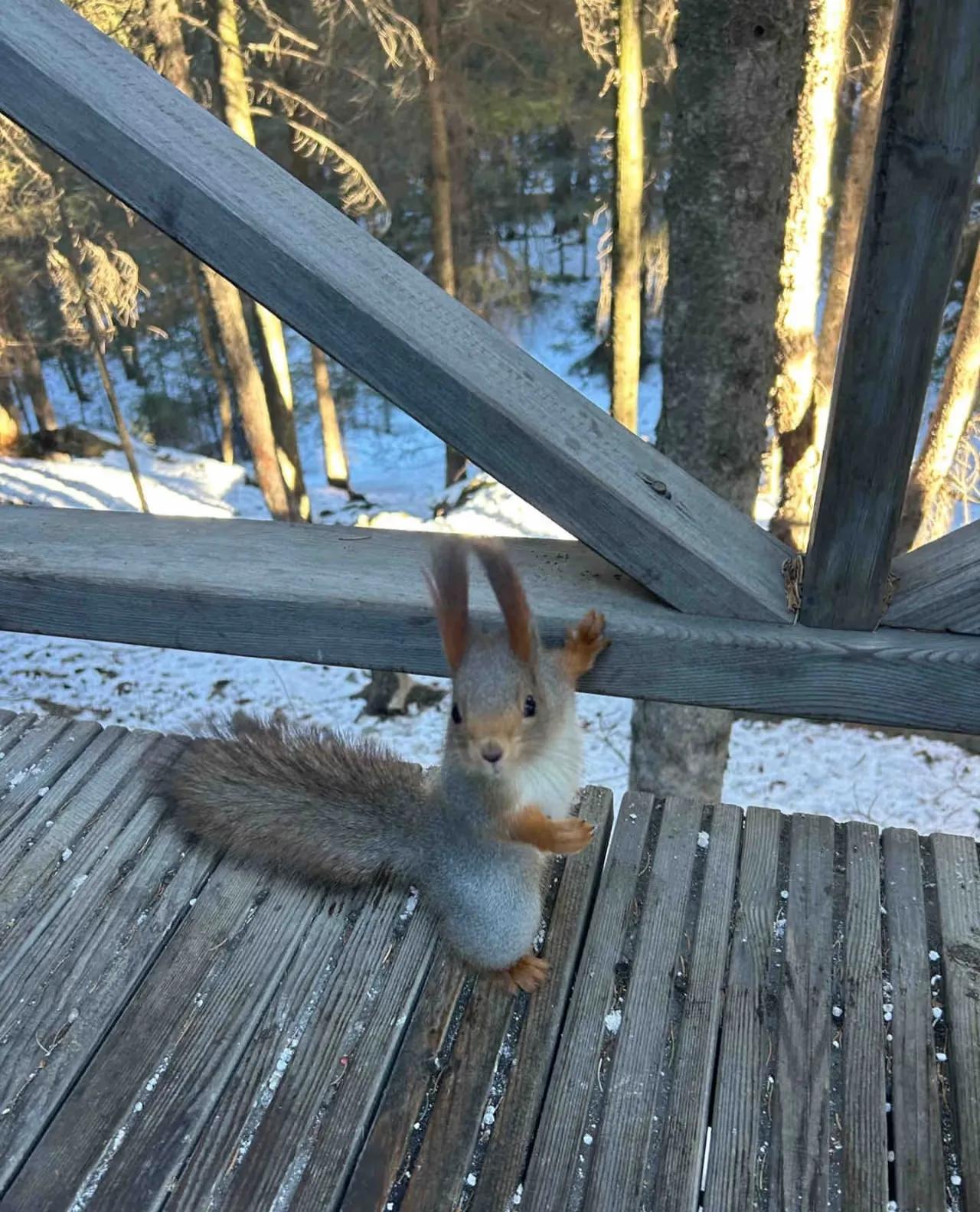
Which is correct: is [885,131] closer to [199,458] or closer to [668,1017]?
[668,1017]

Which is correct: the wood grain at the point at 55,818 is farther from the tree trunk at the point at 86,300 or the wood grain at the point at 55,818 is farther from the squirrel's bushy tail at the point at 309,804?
the tree trunk at the point at 86,300

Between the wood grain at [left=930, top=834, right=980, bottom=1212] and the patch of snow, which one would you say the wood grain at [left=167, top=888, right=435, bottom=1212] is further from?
the wood grain at [left=930, top=834, right=980, bottom=1212]

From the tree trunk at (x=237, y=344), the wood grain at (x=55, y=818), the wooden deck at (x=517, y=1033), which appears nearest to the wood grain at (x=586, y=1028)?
the wooden deck at (x=517, y=1033)

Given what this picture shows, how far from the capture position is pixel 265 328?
772 centimetres

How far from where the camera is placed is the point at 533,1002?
1.48m

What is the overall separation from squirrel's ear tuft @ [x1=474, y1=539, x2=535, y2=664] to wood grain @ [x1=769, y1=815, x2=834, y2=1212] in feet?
2.48

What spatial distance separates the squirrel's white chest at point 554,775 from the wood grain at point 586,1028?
0.72 feet

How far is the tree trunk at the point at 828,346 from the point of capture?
14.7 feet

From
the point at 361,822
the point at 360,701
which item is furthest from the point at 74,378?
the point at 361,822

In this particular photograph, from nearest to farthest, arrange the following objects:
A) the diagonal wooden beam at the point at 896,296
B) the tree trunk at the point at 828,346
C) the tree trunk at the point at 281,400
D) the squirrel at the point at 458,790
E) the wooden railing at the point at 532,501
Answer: the diagonal wooden beam at the point at 896,296, the wooden railing at the point at 532,501, the squirrel at the point at 458,790, the tree trunk at the point at 828,346, the tree trunk at the point at 281,400

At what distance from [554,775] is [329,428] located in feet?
33.8

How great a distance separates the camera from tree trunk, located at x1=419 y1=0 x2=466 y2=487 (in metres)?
7.15

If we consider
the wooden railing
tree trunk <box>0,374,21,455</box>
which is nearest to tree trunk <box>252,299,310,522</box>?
tree trunk <box>0,374,21,455</box>

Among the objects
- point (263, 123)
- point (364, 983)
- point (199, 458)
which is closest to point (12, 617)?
point (364, 983)
